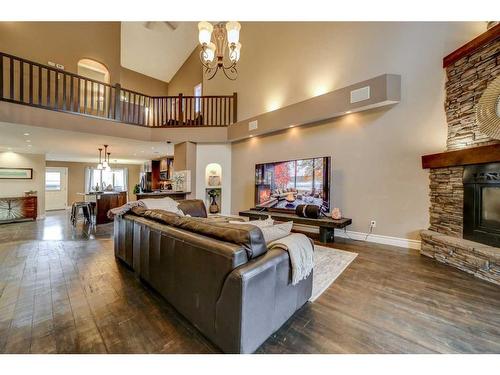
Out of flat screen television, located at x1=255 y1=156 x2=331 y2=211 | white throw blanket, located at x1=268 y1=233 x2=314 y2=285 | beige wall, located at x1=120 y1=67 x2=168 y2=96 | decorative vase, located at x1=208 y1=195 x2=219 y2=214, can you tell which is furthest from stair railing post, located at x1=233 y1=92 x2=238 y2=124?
beige wall, located at x1=120 y1=67 x2=168 y2=96

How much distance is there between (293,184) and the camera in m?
4.58

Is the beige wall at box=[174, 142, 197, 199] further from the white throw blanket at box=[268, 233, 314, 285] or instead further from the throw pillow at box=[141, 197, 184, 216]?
the white throw blanket at box=[268, 233, 314, 285]

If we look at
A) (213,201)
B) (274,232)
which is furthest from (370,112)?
(213,201)

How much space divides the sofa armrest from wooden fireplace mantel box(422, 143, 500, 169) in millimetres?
2977

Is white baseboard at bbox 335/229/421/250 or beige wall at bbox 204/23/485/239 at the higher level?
beige wall at bbox 204/23/485/239

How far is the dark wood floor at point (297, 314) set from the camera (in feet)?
4.52

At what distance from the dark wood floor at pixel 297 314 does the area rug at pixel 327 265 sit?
8 centimetres

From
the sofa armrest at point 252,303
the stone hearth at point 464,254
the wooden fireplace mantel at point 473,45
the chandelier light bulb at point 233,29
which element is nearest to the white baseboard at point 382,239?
the stone hearth at point 464,254

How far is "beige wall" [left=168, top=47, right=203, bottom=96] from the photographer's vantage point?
26.8 ft

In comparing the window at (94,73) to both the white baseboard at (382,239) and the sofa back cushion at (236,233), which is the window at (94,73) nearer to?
the sofa back cushion at (236,233)

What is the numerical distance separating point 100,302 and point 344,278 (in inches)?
98.3

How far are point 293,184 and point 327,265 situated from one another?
2093 mm
